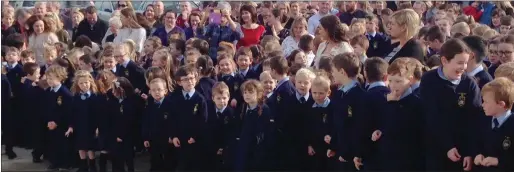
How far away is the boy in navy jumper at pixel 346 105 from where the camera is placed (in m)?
5.28

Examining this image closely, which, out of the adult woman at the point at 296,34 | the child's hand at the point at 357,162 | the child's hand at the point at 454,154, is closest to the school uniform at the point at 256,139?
the child's hand at the point at 357,162

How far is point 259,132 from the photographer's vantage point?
6.05 meters

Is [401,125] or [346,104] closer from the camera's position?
[401,125]

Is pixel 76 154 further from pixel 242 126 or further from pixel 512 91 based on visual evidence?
pixel 512 91

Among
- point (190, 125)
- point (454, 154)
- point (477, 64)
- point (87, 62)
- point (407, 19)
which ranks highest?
point (407, 19)

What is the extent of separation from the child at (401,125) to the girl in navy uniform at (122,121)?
106 inches

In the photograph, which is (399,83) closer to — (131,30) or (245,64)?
(245,64)

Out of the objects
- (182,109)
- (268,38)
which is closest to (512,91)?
(182,109)

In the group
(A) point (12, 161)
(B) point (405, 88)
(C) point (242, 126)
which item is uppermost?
(B) point (405, 88)

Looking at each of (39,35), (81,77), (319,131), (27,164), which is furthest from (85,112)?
(39,35)

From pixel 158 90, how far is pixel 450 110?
283 centimetres

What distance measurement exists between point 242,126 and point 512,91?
239 cm

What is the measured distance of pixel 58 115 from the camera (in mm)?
7516

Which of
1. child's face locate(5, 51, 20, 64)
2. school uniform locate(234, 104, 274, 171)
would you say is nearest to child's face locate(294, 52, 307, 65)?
school uniform locate(234, 104, 274, 171)
